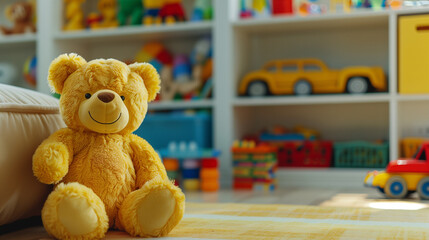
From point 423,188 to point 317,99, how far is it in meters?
0.65

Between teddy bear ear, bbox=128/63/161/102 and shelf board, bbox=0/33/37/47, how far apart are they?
165 centimetres

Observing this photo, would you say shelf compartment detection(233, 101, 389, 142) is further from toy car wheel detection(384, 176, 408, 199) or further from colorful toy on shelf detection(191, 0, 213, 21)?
toy car wheel detection(384, 176, 408, 199)

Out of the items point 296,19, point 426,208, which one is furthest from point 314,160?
point 426,208

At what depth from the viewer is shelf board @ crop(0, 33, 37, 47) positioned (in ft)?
8.89

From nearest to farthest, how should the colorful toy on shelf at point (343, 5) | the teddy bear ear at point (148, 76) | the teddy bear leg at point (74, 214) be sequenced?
the teddy bear leg at point (74, 214) → the teddy bear ear at point (148, 76) → the colorful toy on shelf at point (343, 5)

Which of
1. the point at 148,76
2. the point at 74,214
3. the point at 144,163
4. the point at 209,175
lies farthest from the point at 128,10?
the point at 74,214

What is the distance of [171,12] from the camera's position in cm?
257

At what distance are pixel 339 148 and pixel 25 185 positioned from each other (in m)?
1.55

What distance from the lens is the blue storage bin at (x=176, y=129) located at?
7.87ft

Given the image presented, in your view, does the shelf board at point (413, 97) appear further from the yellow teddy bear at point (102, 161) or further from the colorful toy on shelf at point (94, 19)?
the colorful toy on shelf at point (94, 19)

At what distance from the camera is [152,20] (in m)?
2.59

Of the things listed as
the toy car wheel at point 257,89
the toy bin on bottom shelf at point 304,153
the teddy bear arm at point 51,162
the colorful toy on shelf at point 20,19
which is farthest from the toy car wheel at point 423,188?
the colorful toy on shelf at point 20,19

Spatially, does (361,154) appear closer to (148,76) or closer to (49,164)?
(148,76)

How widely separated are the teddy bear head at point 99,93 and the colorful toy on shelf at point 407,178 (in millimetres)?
972
